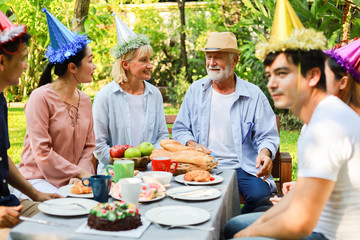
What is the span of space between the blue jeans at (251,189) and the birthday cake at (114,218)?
1.92 m

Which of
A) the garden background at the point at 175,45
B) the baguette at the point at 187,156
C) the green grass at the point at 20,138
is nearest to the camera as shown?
the baguette at the point at 187,156

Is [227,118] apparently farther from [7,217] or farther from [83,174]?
[7,217]

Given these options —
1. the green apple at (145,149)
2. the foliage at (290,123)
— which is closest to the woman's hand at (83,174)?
the green apple at (145,149)

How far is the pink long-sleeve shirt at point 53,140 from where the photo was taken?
3.07 meters

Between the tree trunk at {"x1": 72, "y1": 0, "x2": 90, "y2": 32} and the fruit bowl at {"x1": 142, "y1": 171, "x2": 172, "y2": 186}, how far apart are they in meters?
2.70

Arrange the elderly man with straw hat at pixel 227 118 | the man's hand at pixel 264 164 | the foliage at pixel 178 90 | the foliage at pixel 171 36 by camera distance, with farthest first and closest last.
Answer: the foliage at pixel 178 90
the foliage at pixel 171 36
the elderly man with straw hat at pixel 227 118
the man's hand at pixel 264 164

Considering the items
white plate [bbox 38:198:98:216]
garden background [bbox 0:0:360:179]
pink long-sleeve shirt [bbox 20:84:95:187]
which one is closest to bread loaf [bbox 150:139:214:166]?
pink long-sleeve shirt [bbox 20:84:95:187]

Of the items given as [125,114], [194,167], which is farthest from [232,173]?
[125,114]

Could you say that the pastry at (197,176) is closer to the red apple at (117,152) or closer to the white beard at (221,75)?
the red apple at (117,152)

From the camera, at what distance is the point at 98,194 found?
2.18 m

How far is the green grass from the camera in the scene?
7.02 meters

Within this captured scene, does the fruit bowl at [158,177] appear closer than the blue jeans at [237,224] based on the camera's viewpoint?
No

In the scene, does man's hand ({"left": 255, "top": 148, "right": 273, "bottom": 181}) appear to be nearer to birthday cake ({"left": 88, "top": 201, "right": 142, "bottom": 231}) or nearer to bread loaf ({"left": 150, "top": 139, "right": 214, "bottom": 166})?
bread loaf ({"left": 150, "top": 139, "right": 214, "bottom": 166})

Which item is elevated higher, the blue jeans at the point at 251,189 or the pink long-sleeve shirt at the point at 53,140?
the pink long-sleeve shirt at the point at 53,140
